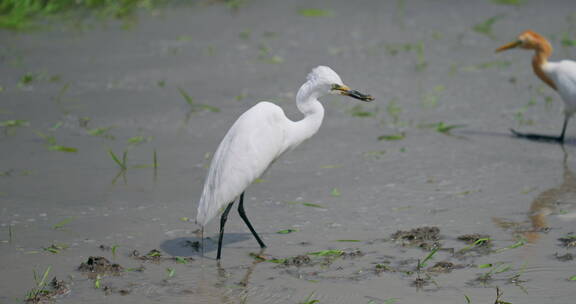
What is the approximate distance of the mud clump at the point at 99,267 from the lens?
4.39m

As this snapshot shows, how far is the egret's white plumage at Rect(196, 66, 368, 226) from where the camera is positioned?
4.61 m

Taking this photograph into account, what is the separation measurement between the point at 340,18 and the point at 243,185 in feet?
22.5

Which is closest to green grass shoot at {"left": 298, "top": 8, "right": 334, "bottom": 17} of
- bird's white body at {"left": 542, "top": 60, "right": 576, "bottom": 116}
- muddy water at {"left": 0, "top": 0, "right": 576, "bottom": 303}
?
muddy water at {"left": 0, "top": 0, "right": 576, "bottom": 303}

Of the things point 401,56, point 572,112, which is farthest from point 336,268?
point 401,56

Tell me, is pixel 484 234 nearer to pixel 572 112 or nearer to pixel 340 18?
pixel 572 112

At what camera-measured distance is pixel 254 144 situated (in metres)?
4.65

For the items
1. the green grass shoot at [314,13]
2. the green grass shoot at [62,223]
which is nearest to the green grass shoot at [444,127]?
the green grass shoot at [62,223]

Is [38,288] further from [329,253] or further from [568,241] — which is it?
[568,241]

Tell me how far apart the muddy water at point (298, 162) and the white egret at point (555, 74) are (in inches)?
9.4

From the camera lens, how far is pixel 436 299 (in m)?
3.97

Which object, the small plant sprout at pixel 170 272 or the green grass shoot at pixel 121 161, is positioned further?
the green grass shoot at pixel 121 161

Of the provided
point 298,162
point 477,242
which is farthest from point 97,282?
point 298,162

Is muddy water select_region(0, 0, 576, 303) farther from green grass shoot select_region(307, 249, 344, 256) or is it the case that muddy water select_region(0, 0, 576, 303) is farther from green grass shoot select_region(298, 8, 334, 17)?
green grass shoot select_region(298, 8, 334, 17)

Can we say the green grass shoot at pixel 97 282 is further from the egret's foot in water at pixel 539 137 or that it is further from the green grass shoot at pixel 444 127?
the egret's foot in water at pixel 539 137
